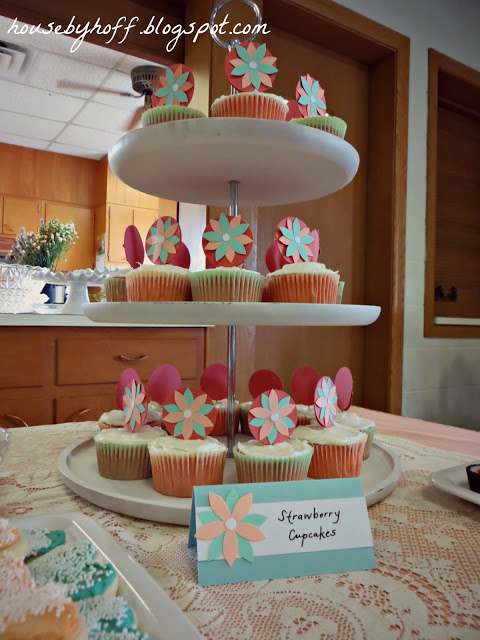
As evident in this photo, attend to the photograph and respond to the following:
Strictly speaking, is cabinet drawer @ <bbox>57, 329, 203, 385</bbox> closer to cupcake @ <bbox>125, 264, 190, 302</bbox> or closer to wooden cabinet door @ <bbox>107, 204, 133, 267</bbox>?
cupcake @ <bbox>125, 264, 190, 302</bbox>

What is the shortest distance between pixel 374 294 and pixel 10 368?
1.73m

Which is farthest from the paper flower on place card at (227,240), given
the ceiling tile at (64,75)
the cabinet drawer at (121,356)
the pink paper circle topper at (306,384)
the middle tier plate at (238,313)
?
the ceiling tile at (64,75)

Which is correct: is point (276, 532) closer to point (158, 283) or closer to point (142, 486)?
point (142, 486)

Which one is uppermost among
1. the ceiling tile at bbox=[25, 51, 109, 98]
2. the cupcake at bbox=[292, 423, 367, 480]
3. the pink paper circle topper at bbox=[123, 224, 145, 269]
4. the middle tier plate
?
the ceiling tile at bbox=[25, 51, 109, 98]

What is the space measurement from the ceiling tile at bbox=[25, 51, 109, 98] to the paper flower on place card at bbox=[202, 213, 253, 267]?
2.85m

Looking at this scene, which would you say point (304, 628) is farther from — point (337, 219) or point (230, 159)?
point (337, 219)

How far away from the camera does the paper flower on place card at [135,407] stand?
77 cm

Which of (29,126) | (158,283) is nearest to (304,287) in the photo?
(158,283)

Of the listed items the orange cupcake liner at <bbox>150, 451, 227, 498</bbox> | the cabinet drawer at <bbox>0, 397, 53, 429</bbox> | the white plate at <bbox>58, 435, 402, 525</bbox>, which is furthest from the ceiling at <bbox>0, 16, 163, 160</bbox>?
the orange cupcake liner at <bbox>150, 451, 227, 498</bbox>

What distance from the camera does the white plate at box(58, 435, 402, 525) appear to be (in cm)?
61

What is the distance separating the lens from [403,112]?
246cm

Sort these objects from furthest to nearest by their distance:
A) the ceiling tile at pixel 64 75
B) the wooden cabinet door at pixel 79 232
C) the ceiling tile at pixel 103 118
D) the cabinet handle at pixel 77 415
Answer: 1. the wooden cabinet door at pixel 79 232
2. the ceiling tile at pixel 103 118
3. the ceiling tile at pixel 64 75
4. the cabinet handle at pixel 77 415

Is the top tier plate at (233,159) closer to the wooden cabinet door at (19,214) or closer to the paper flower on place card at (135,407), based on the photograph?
the paper flower on place card at (135,407)

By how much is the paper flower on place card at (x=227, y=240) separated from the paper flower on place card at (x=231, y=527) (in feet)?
1.21
